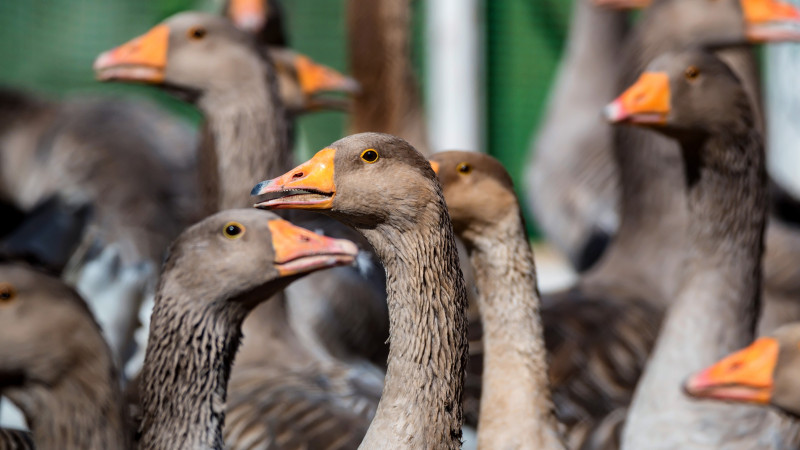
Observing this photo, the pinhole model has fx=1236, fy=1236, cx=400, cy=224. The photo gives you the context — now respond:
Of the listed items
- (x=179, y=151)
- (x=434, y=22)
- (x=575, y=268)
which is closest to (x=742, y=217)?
(x=575, y=268)

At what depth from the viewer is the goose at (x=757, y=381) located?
3.42 metres

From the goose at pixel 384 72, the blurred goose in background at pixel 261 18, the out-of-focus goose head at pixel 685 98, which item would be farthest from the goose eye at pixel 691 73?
the goose at pixel 384 72

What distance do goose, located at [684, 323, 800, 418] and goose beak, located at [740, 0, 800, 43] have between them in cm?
184

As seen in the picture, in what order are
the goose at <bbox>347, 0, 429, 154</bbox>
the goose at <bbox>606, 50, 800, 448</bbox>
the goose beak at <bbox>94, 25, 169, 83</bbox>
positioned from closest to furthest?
the goose at <bbox>606, 50, 800, 448</bbox>, the goose beak at <bbox>94, 25, 169, 83</bbox>, the goose at <bbox>347, 0, 429, 154</bbox>

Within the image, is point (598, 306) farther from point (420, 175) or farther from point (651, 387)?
point (420, 175)

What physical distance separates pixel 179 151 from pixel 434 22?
3.41m

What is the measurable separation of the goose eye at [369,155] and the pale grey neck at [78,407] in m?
1.10

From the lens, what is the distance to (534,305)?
325 cm

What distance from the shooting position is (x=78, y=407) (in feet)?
10.7

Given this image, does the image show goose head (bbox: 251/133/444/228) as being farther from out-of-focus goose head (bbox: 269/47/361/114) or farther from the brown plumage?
out-of-focus goose head (bbox: 269/47/361/114)

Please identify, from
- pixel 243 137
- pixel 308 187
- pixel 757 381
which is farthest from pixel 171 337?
pixel 757 381

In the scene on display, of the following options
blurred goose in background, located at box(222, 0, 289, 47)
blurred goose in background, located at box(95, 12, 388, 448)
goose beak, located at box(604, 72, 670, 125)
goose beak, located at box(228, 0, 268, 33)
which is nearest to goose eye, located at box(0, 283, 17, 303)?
blurred goose in background, located at box(95, 12, 388, 448)

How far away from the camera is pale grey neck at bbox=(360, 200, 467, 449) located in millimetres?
2564

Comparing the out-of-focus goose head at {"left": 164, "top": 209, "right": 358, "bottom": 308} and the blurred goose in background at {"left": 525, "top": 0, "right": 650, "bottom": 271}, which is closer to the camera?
the out-of-focus goose head at {"left": 164, "top": 209, "right": 358, "bottom": 308}
